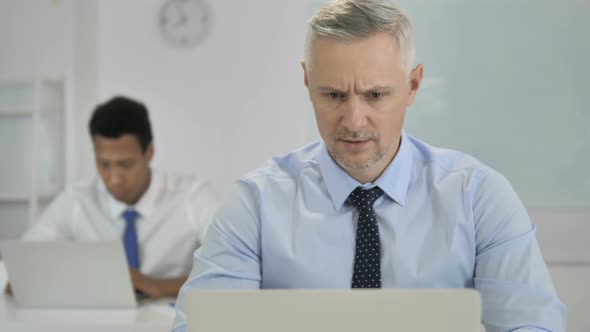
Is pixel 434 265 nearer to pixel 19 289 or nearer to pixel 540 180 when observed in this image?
→ pixel 19 289

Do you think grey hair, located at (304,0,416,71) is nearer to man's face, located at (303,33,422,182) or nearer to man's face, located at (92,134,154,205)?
man's face, located at (303,33,422,182)

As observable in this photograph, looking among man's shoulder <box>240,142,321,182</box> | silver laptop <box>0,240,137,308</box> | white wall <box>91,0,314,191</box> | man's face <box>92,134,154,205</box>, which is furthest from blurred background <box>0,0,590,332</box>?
man's shoulder <box>240,142,321,182</box>

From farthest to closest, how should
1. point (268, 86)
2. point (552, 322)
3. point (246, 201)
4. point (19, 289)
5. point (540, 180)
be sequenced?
point (268, 86) < point (540, 180) < point (19, 289) < point (246, 201) < point (552, 322)

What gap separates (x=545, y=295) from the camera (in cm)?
137

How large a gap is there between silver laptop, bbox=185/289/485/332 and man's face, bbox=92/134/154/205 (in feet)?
7.03

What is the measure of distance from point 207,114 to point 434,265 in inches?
124

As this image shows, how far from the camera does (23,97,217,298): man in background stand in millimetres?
2998

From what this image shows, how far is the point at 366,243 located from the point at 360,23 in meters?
0.45

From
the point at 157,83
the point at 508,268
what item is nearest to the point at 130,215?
the point at 157,83

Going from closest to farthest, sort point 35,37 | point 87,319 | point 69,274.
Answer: point 87,319 < point 69,274 < point 35,37

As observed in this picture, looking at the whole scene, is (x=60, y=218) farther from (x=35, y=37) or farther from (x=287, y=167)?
(x=35, y=37)

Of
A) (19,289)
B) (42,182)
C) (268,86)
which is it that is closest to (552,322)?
(19,289)

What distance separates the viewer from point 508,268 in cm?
141

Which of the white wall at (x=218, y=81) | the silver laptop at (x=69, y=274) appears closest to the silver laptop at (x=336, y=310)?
the silver laptop at (x=69, y=274)
